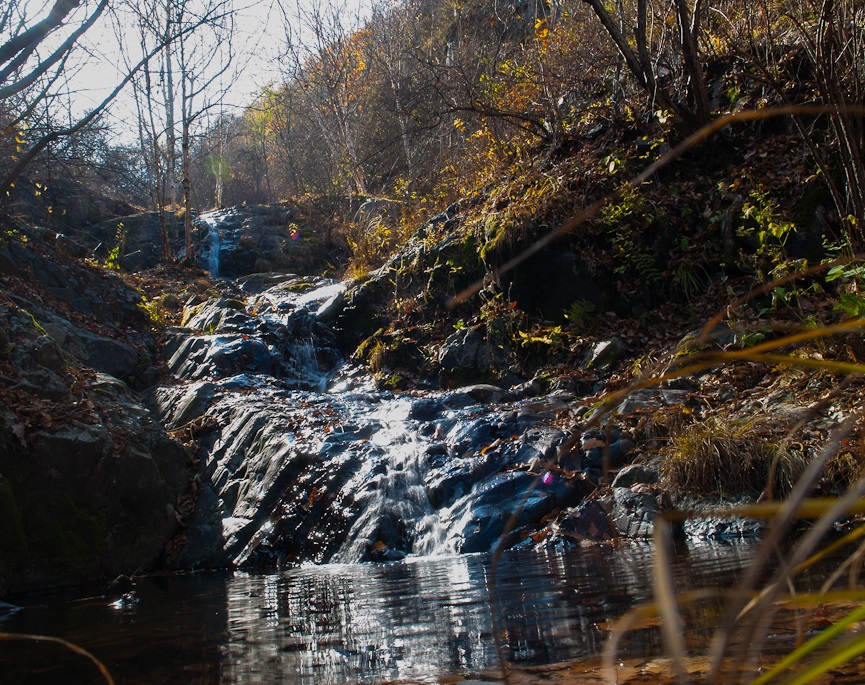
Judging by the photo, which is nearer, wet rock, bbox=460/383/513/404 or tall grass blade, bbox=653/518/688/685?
tall grass blade, bbox=653/518/688/685

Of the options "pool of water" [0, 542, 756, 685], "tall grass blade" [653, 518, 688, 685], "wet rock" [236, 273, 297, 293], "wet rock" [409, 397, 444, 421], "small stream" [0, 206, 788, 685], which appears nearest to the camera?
"tall grass blade" [653, 518, 688, 685]

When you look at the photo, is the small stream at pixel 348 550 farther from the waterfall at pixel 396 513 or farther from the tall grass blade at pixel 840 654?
the tall grass blade at pixel 840 654

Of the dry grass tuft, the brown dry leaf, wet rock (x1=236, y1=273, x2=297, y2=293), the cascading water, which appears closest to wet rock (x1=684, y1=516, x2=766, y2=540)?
the dry grass tuft

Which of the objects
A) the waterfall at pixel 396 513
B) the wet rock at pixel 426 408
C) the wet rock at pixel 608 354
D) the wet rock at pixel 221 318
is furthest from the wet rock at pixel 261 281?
the waterfall at pixel 396 513

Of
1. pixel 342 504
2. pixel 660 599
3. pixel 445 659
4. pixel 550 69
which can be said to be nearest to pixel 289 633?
pixel 445 659

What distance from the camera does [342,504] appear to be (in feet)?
22.5

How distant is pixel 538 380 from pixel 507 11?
1352 cm

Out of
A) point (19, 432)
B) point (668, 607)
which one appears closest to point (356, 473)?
point (19, 432)

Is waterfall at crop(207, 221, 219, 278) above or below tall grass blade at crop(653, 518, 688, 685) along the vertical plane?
above

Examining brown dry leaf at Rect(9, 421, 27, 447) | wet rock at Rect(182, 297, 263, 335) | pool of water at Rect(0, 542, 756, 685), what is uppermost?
wet rock at Rect(182, 297, 263, 335)

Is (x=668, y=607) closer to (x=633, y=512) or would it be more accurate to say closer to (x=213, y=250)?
(x=633, y=512)

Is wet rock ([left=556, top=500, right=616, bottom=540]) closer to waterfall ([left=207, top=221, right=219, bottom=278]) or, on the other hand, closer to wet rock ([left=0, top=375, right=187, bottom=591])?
wet rock ([left=0, top=375, right=187, bottom=591])

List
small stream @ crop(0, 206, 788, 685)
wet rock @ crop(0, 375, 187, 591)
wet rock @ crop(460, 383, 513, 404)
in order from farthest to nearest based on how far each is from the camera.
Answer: wet rock @ crop(460, 383, 513, 404)
wet rock @ crop(0, 375, 187, 591)
small stream @ crop(0, 206, 788, 685)

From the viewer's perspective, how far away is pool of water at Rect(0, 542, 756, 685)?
2592mm
